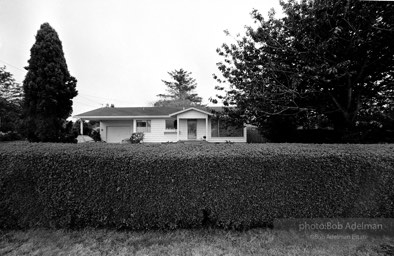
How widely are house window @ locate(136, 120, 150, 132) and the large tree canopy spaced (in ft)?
33.4

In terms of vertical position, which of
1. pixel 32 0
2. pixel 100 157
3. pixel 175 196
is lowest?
pixel 175 196

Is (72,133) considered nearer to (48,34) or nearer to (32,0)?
(48,34)

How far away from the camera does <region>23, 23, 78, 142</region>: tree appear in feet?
20.5

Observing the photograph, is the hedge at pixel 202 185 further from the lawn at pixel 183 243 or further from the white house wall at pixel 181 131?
the white house wall at pixel 181 131

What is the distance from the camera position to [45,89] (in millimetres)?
6223

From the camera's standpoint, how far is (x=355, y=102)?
626 cm

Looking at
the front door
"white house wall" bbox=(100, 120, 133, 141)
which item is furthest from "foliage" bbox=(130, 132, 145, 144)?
the front door

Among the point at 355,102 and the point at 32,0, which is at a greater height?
the point at 32,0

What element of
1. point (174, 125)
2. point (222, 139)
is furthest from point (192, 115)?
point (222, 139)

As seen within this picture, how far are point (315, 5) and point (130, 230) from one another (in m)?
7.86

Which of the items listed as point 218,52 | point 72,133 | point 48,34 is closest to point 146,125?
point 72,133

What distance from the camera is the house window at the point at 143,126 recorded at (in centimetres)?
1517

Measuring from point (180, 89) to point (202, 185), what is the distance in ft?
108

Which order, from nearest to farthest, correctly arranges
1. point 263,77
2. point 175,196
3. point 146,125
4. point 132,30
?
point 175,196
point 263,77
point 132,30
point 146,125
